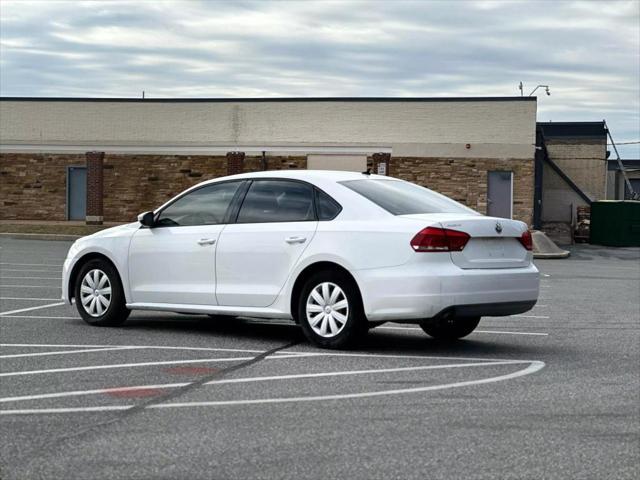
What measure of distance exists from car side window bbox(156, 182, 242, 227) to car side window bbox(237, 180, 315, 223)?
0.26 metres

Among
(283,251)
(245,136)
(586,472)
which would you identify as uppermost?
(245,136)

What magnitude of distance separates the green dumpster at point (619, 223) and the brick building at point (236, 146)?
3.45 m

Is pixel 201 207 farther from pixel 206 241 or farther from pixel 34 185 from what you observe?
pixel 34 185

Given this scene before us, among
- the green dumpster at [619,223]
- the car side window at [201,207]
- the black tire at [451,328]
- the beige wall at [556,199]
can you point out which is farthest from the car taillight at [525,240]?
the beige wall at [556,199]

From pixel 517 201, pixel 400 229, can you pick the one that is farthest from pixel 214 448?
pixel 517 201

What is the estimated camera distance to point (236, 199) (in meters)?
11.7

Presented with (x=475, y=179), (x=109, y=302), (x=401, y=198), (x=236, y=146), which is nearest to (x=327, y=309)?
(x=401, y=198)

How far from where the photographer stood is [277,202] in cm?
1139

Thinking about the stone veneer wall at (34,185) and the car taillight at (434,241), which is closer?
the car taillight at (434,241)

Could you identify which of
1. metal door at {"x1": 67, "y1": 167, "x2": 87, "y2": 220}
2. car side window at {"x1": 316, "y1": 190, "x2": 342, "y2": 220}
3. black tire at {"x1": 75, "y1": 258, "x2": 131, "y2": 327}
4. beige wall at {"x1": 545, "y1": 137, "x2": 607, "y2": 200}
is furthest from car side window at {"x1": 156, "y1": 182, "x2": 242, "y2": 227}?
beige wall at {"x1": 545, "y1": 137, "x2": 607, "y2": 200}

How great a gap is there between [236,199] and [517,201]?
3149 centimetres

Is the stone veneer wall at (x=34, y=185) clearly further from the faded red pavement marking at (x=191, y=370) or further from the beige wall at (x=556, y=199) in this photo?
the faded red pavement marking at (x=191, y=370)

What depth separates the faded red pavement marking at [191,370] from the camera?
30.3 feet

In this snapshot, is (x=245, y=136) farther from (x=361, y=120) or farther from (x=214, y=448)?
(x=214, y=448)
